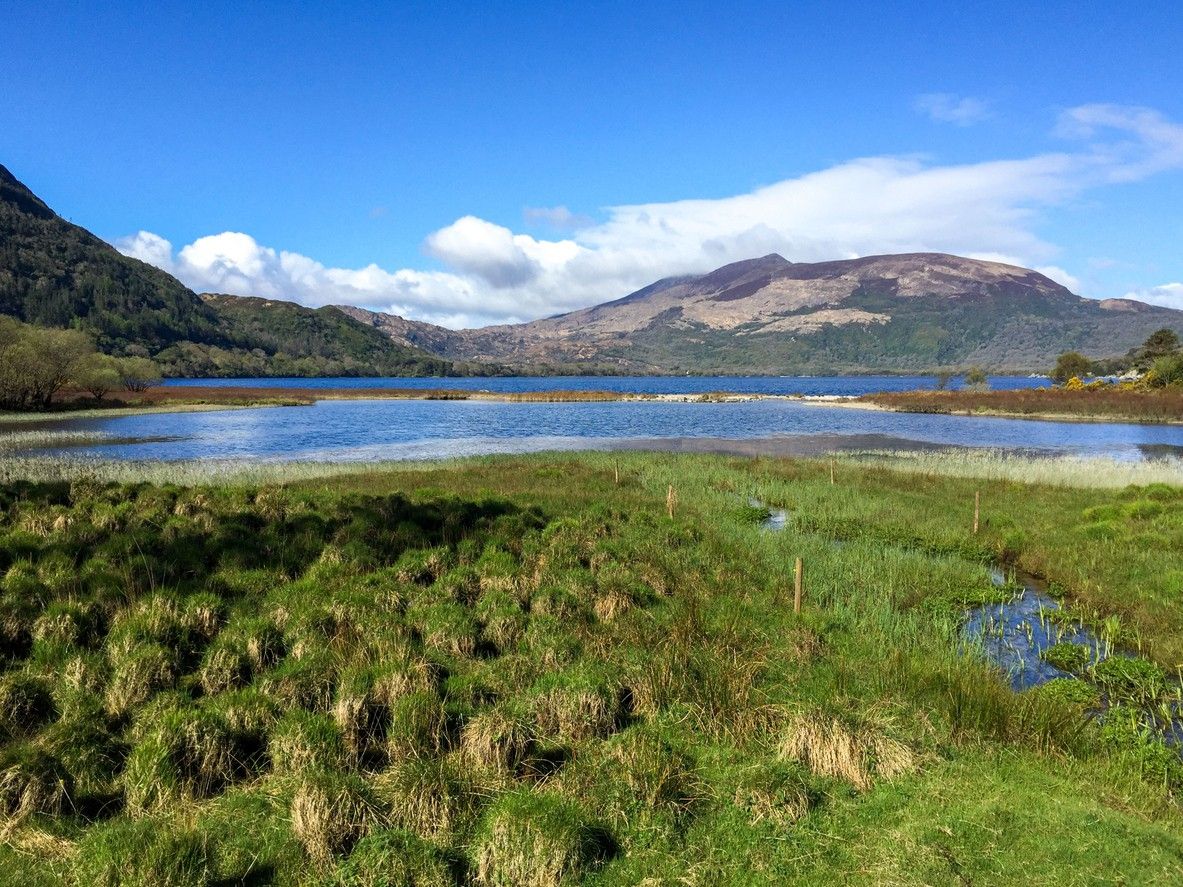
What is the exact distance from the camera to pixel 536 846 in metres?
6.56

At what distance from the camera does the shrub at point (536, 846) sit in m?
6.43

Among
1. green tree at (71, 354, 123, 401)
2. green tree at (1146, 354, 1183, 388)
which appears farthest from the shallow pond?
green tree at (1146, 354, 1183, 388)

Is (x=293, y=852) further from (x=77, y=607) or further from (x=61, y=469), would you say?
(x=61, y=469)

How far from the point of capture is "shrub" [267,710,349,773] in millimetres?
8008

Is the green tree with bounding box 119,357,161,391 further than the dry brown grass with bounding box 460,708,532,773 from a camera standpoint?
Yes

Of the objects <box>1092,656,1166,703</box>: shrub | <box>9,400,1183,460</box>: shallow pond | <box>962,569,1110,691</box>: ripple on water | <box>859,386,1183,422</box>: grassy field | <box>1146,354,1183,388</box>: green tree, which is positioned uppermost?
<box>1146,354,1183,388</box>: green tree

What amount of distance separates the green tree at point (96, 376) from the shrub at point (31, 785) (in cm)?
9349

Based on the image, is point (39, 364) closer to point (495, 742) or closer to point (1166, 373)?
point (495, 742)

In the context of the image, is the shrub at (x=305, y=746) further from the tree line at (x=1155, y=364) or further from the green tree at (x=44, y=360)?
the tree line at (x=1155, y=364)

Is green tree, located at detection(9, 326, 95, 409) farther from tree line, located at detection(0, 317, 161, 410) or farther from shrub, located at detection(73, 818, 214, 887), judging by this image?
shrub, located at detection(73, 818, 214, 887)

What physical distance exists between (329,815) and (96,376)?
333 ft

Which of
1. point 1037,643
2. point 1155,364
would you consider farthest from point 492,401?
point 1037,643

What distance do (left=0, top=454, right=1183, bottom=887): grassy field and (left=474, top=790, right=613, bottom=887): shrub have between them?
0.03 metres

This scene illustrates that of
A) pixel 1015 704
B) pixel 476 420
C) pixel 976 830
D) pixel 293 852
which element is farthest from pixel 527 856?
pixel 476 420
